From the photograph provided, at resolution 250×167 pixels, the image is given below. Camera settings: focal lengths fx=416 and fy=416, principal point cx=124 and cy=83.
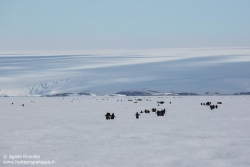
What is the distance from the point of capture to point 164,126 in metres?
26.8

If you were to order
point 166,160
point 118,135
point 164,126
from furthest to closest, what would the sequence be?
point 164,126, point 118,135, point 166,160

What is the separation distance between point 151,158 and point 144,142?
394cm

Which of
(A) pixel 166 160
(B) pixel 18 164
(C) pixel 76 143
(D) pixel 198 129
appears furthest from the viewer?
(D) pixel 198 129

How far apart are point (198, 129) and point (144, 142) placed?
6.59m

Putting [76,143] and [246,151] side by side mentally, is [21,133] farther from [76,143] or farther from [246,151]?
[246,151]

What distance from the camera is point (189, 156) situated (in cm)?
1588

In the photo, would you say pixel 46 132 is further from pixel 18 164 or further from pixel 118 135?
pixel 18 164

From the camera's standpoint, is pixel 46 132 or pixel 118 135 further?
pixel 46 132

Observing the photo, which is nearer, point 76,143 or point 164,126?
point 76,143

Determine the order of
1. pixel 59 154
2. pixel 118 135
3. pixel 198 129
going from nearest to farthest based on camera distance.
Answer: pixel 59 154
pixel 118 135
pixel 198 129

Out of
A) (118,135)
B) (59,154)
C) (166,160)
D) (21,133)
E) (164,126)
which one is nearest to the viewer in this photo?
(166,160)

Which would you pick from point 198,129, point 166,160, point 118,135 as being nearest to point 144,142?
point 118,135

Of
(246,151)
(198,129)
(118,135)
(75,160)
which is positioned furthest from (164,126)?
(75,160)

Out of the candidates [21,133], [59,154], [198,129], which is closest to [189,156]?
[59,154]
